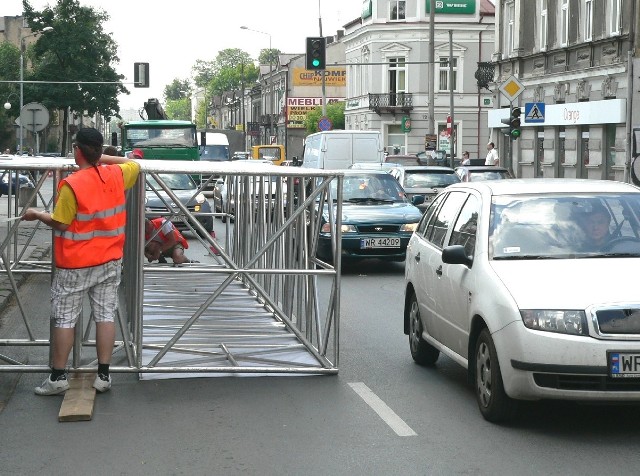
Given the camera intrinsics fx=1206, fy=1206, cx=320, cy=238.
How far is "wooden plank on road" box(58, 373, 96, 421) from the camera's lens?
24.7 ft

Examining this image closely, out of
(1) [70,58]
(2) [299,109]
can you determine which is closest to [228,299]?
(1) [70,58]

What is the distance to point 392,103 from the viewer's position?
252 feet

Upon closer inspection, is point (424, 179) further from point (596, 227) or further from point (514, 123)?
point (596, 227)

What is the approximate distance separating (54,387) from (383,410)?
2284 mm

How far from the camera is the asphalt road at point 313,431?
6.40 m

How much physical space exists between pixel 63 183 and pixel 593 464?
3.97 metres

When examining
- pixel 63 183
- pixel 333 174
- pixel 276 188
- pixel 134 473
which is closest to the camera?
pixel 134 473

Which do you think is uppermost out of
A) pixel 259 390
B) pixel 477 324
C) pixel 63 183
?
pixel 63 183

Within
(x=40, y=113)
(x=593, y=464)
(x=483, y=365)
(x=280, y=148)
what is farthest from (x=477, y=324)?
(x=280, y=148)

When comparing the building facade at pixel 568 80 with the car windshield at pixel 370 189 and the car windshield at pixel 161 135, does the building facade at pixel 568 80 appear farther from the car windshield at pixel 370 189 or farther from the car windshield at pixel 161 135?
the car windshield at pixel 370 189

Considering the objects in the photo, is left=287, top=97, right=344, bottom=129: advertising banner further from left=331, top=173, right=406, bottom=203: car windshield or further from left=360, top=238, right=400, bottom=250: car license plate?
left=360, top=238, right=400, bottom=250: car license plate

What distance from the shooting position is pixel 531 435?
7.09 meters

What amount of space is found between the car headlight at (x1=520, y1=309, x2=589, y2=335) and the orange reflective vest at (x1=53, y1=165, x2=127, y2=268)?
117 inches

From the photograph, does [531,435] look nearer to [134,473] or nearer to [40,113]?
[134,473]
